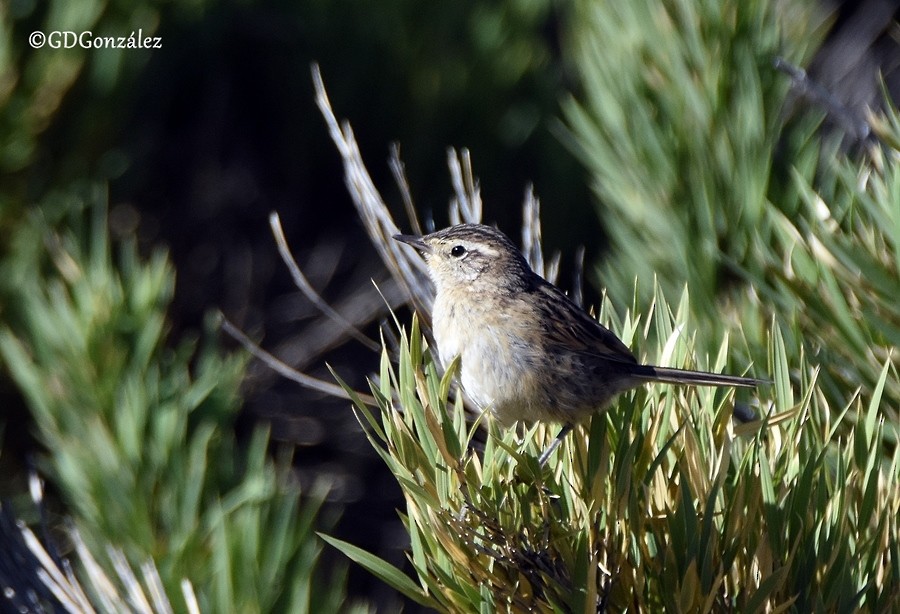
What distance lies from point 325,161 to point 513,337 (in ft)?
4.06

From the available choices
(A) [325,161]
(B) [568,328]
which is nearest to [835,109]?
(B) [568,328]

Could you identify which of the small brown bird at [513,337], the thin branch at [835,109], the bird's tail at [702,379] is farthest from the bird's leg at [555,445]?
the thin branch at [835,109]

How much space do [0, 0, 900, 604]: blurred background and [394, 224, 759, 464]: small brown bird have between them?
2.25 ft

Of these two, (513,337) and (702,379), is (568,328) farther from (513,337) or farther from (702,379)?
(702,379)

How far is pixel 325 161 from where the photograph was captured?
124 inches

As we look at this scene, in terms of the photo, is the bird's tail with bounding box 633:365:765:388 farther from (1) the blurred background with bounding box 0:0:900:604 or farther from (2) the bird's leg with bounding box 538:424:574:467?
(1) the blurred background with bounding box 0:0:900:604

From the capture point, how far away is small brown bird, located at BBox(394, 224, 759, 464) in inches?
74.3

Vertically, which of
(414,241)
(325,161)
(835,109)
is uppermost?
(835,109)

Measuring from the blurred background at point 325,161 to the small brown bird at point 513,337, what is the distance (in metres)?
0.68

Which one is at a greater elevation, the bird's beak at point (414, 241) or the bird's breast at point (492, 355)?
the bird's beak at point (414, 241)

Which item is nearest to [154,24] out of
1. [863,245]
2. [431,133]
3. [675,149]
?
[431,133]

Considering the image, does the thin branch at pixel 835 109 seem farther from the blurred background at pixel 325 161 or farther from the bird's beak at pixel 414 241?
the blurred background at pixel 325 161

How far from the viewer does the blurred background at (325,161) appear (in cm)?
301

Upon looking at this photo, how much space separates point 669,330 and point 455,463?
497mm
